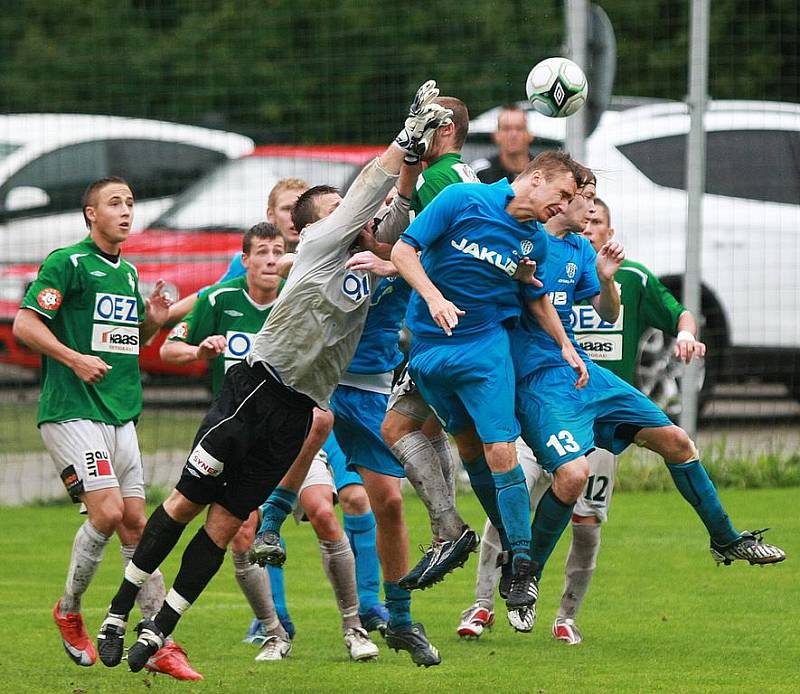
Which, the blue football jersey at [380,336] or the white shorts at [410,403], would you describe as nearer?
the white shorts at [410,403]

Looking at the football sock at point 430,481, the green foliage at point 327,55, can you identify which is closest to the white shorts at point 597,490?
the football sock at point 430,481

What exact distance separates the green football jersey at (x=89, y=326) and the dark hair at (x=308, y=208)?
102 centimetres

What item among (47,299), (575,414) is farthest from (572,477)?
(47,299)

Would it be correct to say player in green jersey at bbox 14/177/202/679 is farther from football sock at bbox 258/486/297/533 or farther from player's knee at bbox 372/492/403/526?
player's knee at bbox 372/492/403/526

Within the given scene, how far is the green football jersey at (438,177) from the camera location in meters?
7.39

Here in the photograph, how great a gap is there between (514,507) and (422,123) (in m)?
1.69

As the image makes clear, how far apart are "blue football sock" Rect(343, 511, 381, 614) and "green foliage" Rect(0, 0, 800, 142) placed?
6.09 meters

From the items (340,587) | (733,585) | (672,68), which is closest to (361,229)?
(340,587)

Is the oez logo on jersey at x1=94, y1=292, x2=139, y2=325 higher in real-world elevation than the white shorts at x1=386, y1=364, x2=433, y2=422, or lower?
higher

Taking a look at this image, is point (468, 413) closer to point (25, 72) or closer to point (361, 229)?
point (361, 229)

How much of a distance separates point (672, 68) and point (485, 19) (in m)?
2.17

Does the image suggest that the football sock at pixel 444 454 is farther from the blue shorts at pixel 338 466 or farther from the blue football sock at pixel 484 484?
the blue shorts at pixel 338 466

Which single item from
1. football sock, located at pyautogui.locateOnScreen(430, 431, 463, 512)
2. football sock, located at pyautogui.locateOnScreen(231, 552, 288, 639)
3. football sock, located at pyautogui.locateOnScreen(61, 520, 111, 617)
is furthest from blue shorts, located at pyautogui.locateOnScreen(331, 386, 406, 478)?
football sock, located at pyautogui.locateOnScreen(61, 520, 111, 617)

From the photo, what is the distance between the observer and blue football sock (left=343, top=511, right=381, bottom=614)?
338 inches
